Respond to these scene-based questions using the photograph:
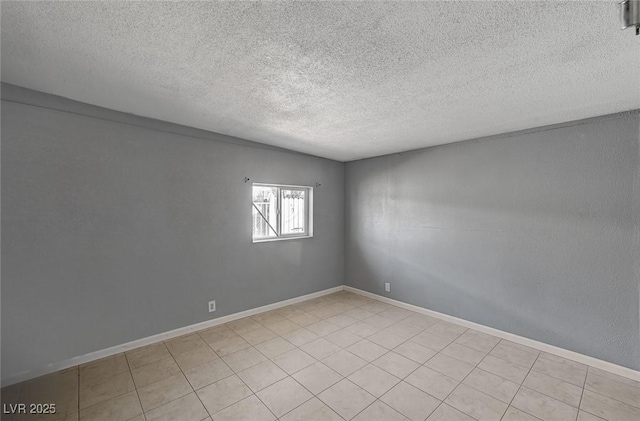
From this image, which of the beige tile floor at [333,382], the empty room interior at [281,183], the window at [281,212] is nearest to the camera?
the empty room interior at [281,183]

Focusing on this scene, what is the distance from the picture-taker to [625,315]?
2299 millimetres

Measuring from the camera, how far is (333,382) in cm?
217

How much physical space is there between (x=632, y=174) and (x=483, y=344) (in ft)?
6.61

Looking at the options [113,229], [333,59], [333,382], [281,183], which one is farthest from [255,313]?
[333,59]

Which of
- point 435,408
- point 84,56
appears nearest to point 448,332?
point 435,408

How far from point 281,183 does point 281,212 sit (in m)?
0.44

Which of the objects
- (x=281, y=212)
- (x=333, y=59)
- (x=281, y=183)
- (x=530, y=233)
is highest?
(x=333, y=59)

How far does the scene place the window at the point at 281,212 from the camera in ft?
12.3

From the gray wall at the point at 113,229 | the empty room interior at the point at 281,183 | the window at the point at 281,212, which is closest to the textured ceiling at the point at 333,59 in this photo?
the empty room interior at the point at 281,183

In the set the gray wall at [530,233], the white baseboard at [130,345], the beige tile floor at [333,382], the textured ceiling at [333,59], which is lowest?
the beige tile floor at [333,382]

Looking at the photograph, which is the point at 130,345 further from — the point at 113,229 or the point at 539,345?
the point at 539,345

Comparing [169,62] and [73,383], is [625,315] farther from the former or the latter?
[73,383]

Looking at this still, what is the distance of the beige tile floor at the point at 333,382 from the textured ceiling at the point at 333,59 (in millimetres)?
2262

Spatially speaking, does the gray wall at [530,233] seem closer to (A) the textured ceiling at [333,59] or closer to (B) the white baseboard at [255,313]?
(B) the white baseboard at [255,313]
